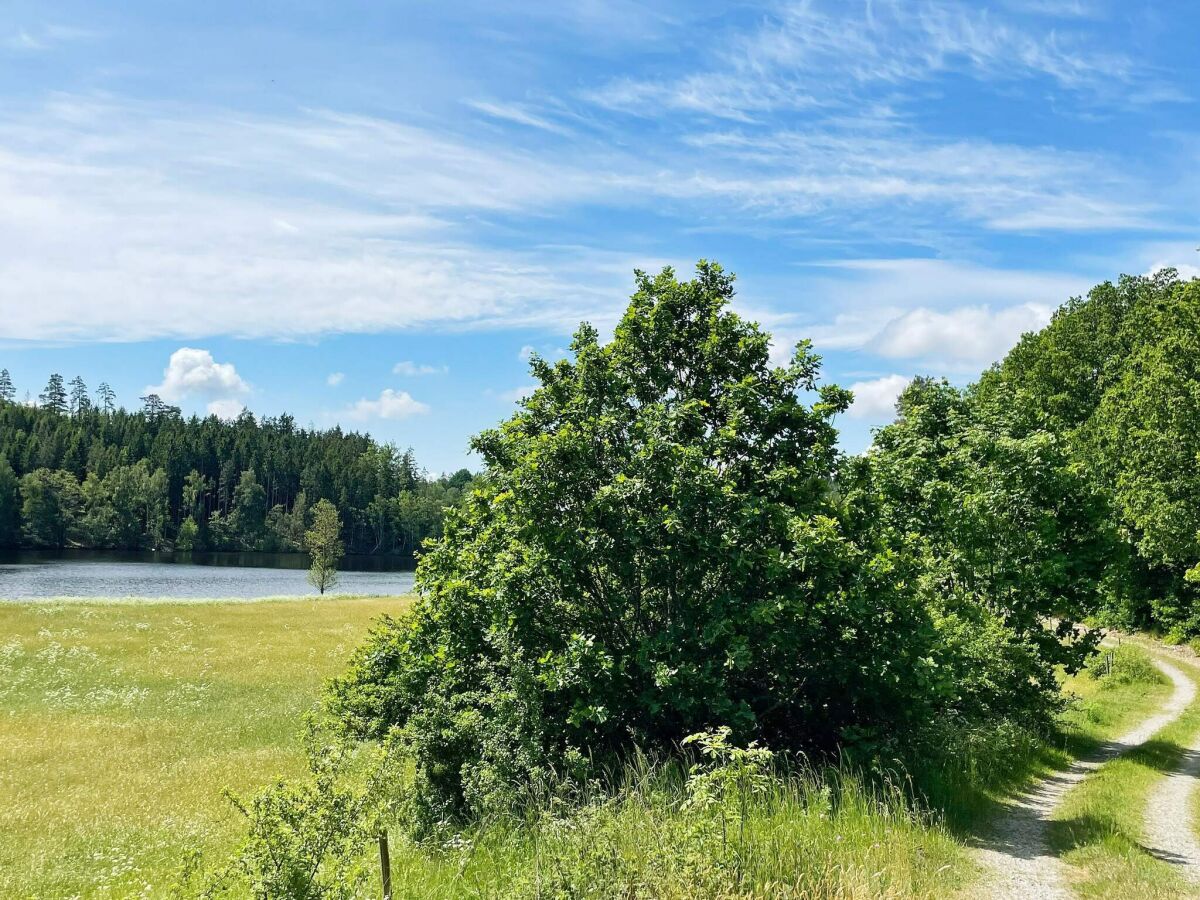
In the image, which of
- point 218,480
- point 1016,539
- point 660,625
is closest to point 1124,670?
point 1016,539

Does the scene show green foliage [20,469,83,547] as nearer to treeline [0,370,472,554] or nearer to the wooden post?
treeline [0,370,472,554]

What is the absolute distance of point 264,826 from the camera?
280 inches

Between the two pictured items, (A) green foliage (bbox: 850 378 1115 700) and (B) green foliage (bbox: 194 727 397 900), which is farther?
(A) green foliage (bbox: 850 378 1115 700)

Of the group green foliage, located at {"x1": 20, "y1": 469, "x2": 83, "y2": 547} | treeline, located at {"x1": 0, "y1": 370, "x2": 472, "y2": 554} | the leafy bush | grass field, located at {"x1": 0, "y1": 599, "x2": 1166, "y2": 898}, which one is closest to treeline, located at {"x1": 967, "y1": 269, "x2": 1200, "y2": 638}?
the leafy bush

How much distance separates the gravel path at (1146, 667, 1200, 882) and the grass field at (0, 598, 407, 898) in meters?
12.8

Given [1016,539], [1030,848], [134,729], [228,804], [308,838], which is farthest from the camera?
[134,729]

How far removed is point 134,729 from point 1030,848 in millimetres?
24625

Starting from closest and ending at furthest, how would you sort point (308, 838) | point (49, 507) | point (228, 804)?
1. point (308, 838)
2. point (228, 804)
3. point (49, 507)

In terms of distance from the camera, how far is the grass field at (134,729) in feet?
47.3

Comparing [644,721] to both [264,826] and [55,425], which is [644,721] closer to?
[264,826]

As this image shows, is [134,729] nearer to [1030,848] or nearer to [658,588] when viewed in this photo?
[658,588]

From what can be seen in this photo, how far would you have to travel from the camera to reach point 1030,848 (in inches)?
445

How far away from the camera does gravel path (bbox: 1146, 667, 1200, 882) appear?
11375mm

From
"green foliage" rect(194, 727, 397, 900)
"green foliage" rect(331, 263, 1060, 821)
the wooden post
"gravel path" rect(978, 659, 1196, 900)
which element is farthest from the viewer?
"green foliage" rect(331, 263, 1060, 821)
